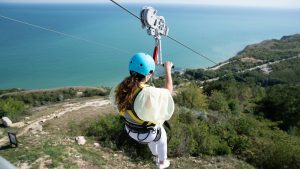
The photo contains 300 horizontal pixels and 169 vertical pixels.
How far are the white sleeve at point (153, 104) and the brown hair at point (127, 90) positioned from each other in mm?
111

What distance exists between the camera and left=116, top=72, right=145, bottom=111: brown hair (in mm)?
3775

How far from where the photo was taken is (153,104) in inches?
145

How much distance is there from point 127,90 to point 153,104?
1.25 feet

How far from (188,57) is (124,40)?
28.4m

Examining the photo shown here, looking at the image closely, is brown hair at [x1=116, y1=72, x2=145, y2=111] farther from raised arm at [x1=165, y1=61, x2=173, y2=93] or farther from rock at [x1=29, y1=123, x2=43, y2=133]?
rock at [x1=29, y1=123, x2=43, y2=133]

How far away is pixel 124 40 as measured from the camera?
131125mm

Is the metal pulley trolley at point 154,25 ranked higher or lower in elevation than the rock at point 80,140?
higher

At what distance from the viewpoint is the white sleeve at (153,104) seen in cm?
369

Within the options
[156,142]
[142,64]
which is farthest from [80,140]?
[142,64]

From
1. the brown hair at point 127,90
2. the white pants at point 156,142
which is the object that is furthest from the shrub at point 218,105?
the brown hair at point 127,90

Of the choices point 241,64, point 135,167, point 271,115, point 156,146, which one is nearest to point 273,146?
point 135,167

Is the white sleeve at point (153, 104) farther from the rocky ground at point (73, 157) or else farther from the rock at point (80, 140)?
the rock at point (80, 140)

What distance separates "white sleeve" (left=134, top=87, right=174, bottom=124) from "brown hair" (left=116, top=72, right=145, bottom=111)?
0.37 ft

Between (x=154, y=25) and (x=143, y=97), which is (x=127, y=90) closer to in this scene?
(x=143, y=97)
